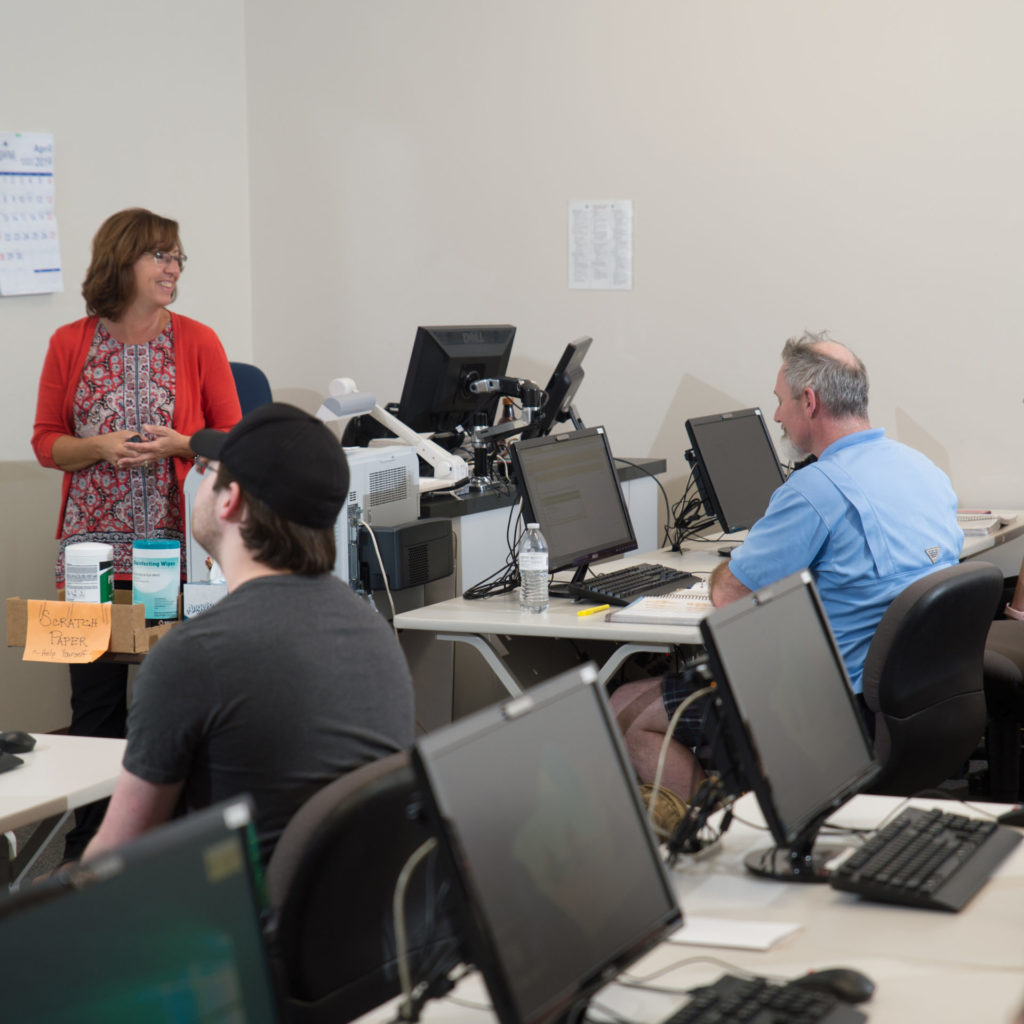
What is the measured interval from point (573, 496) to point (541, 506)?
15 centimetres

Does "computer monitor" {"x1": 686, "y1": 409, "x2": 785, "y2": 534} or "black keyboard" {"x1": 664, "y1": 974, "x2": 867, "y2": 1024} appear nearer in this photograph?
"black keyboard" {"x1": 664, "y1": 974, "x2": 867, "y2": 1024}

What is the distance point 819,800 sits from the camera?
1714mm

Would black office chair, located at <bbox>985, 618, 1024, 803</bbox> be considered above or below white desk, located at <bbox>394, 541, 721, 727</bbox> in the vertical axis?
below

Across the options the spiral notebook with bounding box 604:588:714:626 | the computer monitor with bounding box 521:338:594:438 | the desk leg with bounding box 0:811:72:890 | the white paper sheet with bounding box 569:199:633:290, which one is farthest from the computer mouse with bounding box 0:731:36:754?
the white paper sheet with bounding box 569:199:633:290

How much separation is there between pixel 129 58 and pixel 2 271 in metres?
1.06

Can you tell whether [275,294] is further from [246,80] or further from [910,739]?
[910,739]

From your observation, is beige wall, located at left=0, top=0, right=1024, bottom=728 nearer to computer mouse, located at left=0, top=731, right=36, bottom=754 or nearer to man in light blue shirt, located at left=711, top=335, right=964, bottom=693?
man in light blue shirt, located at left=711, top=335, right=964, bottom=693

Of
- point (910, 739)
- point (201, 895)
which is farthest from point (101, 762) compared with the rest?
point (910, 739)

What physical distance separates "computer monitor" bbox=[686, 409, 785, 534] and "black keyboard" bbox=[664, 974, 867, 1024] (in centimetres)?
273

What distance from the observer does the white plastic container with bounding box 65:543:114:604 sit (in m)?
2.80

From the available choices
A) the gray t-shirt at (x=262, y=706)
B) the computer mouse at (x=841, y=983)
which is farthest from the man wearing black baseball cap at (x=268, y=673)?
the computer mouse at (x=841, y=983)

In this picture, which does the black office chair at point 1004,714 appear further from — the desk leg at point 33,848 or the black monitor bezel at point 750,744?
the desk leg at point 33,848

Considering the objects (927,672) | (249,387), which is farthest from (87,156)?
(927,672)

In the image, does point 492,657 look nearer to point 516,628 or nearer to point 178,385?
point 516,628
